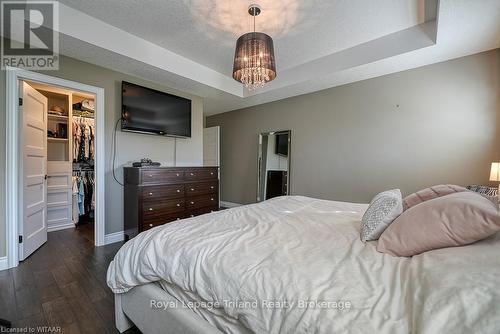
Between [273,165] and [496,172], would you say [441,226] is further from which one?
[273,165]

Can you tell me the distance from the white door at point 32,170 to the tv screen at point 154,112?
939mm

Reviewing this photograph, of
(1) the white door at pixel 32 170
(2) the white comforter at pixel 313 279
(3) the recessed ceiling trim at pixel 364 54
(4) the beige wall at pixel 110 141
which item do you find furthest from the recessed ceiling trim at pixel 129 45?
(2) the white comforter at pixel 313 279

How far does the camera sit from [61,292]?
5.91 feet

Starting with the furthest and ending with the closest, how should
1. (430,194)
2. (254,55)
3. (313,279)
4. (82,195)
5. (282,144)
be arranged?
(282,144) < (82,195) < (254,55) < (430,194) < (313,279)

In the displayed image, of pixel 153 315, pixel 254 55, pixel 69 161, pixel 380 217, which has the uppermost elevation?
pixel 254 55

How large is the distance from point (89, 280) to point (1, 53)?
245 centimetres

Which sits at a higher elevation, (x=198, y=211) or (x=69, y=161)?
(x=69, y=161)

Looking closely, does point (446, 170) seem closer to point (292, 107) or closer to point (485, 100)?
point (485, 100)

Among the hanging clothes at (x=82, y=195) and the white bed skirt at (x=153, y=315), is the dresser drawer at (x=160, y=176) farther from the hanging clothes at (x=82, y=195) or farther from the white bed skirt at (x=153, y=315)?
the hanging clothes at (x=82, y=195)

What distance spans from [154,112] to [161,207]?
4.66 feet

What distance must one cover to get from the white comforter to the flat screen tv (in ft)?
9.74

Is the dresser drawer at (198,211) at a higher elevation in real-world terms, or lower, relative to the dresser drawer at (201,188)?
lower

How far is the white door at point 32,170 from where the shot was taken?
238 centimetres

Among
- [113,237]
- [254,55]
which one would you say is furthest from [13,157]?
[254,55]
